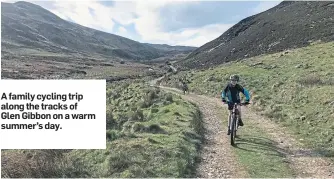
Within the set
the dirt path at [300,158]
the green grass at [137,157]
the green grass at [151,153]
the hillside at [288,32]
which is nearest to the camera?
the green grass at [137,157]

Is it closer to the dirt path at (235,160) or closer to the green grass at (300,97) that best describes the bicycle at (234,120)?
the dirt path at (235,160)

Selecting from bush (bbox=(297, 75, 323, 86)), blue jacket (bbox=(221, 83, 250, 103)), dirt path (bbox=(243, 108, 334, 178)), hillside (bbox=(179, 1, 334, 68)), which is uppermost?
hillside (bbox=(179, 1, 334, 68))

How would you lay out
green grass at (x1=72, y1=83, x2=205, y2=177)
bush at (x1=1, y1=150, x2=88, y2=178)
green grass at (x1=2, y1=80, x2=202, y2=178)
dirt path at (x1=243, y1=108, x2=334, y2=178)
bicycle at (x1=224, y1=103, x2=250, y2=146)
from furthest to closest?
bicycle at (x1=224, y1=103, x2=250, y2=146)
dirt path at (x1=243, y1=108, x2=334, y2=178)
green grass at (x1=72, y1=83, x2=205, y2=177)
green grass at (x1=2, y1=80, x2=202, y2=178)
bush at (x1=1, y1=150, x2=88, y2=178)

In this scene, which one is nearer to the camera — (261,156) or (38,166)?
(38,166)

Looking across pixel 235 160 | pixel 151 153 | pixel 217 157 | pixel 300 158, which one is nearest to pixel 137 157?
pixel 151 153

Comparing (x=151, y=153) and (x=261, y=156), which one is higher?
(x=151, y=153)

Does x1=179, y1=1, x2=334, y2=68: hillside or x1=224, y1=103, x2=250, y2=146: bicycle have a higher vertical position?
x1=179, y1=1, x2=334, y2=68: hillside

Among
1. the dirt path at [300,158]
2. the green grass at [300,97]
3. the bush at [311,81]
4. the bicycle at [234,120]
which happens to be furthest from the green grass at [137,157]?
the bush at [311,81]

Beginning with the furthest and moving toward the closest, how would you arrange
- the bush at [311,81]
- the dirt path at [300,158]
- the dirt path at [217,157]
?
the bush at [311,81], the dirt path at [300,158], the dirt path at [217,157]

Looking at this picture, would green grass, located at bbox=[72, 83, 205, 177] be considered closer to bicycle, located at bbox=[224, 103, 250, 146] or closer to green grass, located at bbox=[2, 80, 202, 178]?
green grass, located at bbox=[2, 80, 202, 178]

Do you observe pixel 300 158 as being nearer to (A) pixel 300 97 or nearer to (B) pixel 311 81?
(A) pixel 300 97

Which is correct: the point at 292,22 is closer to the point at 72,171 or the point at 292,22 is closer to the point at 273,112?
the point at 273,112

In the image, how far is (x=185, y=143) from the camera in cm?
1488

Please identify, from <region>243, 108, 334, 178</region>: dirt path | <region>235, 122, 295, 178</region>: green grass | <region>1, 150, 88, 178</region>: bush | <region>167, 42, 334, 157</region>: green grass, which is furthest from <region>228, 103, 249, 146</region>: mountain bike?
<region>1, 150, 88, 178</region>: bush
